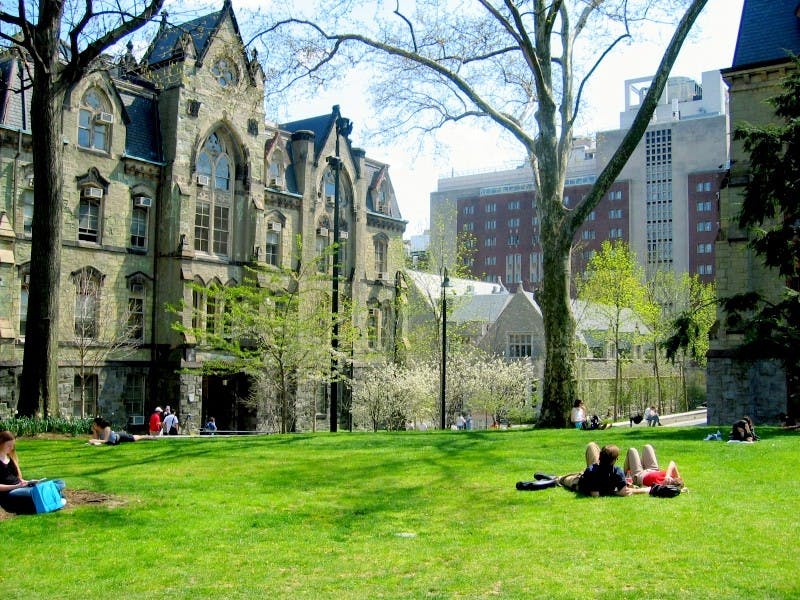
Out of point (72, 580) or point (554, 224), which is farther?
point (554, 224)

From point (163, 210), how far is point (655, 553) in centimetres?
3320

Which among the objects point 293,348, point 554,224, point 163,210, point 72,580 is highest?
point 163,210

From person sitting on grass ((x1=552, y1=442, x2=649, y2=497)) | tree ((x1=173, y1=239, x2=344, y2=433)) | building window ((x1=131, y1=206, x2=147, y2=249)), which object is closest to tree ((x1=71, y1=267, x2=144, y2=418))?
building window ((x1=131, y1=206, x2=147, y2=249))

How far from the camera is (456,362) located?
49312mm

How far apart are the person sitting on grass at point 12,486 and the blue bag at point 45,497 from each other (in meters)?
0.05

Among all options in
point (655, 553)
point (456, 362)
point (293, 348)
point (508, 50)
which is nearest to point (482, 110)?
point (508, 50)

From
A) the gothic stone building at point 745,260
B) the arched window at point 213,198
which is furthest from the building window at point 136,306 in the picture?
the gothic stone building at point 745,260

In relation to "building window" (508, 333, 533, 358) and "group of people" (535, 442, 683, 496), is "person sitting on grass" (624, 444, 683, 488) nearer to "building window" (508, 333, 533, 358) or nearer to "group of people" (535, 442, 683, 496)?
"group of people" (535, 442, 683, 496)

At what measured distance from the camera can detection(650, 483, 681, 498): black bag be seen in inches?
434

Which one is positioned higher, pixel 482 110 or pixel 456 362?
pixel 482 110

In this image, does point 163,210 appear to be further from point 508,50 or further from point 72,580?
point 72,580

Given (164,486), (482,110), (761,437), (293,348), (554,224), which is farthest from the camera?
(293,348)

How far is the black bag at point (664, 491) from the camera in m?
11.0

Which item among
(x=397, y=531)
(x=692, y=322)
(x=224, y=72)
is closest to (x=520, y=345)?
(x=224, y=72)
